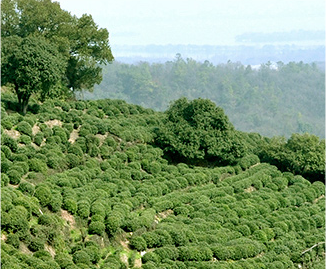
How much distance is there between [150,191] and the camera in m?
34.2

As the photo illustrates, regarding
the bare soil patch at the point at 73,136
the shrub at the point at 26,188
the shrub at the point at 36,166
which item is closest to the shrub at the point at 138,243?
the shrub at the point at 26,188

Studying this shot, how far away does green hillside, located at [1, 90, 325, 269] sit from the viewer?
25.0m

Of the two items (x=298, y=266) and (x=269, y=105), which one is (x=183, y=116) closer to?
(x=298, y=266)

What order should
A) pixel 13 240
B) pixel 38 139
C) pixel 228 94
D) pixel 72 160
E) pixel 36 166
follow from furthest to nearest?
pixel 228 94
pixel 38 139
pixel 72 160
pixel 36 166
pixel 13 240

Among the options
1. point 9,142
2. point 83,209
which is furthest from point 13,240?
point 9,142

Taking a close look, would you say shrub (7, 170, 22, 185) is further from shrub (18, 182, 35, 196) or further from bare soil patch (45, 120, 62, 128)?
bare soil patch (45, 120, 62, 128)

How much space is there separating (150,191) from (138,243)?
745cm

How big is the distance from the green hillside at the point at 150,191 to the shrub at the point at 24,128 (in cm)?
13

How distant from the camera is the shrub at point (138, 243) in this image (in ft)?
88.4

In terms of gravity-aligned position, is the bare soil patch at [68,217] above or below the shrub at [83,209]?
below

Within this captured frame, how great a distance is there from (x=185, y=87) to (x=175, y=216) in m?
159

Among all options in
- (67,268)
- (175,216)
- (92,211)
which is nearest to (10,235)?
(67,268)

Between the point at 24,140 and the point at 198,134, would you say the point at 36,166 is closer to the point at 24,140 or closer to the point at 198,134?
the point at 24,140

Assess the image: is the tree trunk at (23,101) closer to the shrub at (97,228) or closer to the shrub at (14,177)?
the shrub at (14,177)
